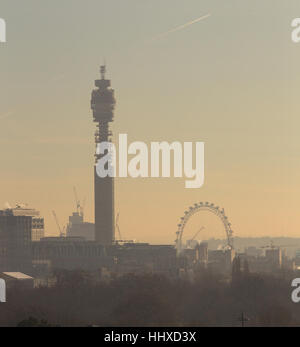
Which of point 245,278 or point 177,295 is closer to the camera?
point 177,295
